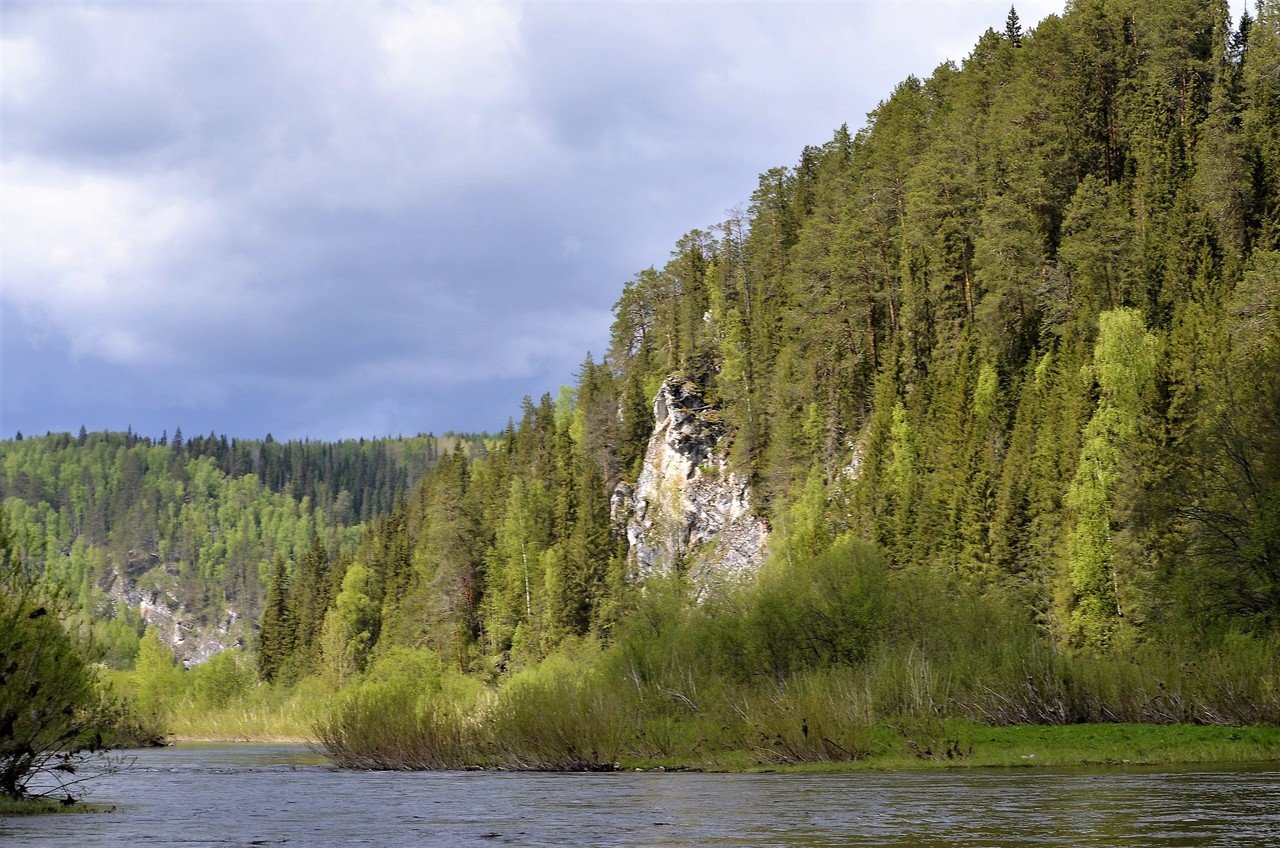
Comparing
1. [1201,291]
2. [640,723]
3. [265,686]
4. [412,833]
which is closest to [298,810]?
[412,833]

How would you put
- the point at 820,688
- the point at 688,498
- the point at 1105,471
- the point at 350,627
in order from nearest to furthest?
the point at 820,688, the point at 1105,471, the point at 688,498, the point at 350,627

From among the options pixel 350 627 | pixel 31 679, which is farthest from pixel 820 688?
pixel 350 627

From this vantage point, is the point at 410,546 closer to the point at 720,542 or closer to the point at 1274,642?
the point at 720,542

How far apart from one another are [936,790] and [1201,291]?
5983 centimetres

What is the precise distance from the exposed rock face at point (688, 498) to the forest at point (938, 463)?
2.89 metres

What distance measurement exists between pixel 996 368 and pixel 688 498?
→ 160 feet

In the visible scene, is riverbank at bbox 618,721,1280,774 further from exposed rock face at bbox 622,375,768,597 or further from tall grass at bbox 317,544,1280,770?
exposed rock face at bbox 622,375,768,597

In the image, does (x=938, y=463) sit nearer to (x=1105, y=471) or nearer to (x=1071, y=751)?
(x=1105, y=471)

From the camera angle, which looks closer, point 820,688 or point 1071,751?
point 1071,751

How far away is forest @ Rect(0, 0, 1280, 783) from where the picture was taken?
5791 centimetres

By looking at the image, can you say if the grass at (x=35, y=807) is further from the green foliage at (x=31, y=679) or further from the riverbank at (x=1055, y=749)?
the riverbank at (x=1055, y=749)

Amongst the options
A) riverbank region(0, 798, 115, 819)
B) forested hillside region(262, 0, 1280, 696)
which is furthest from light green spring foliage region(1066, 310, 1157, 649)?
riverbank region(0, 798, 115, 819)

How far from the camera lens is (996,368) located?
104 metres

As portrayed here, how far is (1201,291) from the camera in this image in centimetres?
8719
